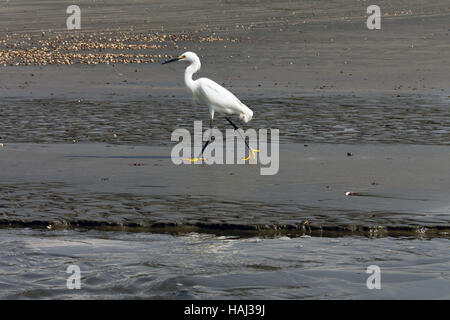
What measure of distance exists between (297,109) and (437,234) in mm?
11250

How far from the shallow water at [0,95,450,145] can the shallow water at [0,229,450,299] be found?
6.98 m

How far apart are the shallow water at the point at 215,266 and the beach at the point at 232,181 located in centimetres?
2

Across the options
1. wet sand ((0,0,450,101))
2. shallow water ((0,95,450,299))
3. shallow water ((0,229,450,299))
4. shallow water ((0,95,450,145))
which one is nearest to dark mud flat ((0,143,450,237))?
shallow water ((0,95,450,299))

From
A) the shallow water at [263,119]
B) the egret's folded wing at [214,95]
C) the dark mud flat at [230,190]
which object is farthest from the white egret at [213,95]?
the shallow water at [263,119]

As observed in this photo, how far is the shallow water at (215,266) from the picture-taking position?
750 cm

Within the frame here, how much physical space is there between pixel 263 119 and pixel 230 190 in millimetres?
7443

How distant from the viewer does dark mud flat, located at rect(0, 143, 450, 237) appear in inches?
391

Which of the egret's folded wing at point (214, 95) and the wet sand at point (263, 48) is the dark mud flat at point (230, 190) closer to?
the egret's folded wing at point (214, 95)

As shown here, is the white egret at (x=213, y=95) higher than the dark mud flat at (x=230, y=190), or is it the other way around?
the white egret at (x=213, y=95)

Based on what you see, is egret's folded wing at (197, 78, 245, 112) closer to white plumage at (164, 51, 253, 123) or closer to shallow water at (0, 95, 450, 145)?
white plumage at (164, 51, 253, 123)

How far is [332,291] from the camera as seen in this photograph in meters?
7.48

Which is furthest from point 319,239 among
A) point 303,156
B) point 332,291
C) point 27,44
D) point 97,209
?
point 27,44

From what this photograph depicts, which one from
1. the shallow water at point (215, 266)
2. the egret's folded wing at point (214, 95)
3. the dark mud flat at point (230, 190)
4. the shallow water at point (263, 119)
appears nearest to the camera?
the shallow water at point (215, 266)

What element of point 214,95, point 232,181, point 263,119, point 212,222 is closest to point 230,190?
point 232,181
